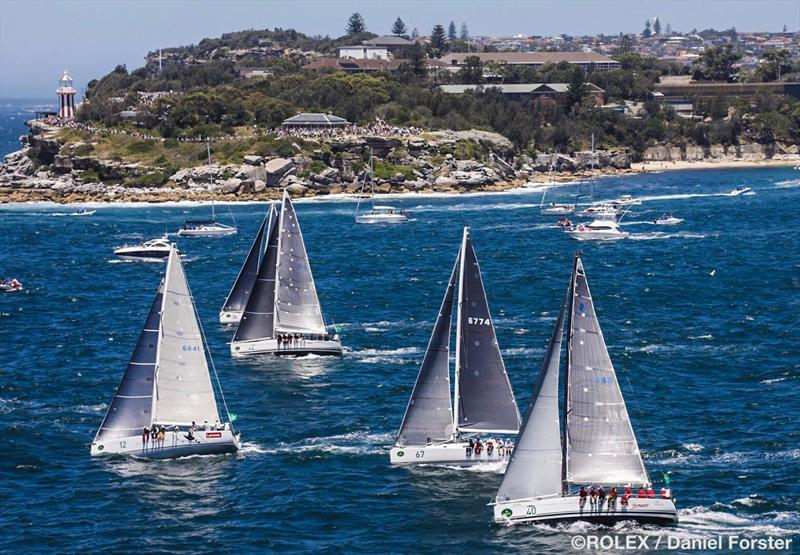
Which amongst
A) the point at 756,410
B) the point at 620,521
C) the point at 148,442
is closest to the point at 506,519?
the point at 620,521

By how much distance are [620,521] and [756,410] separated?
1859 centimetres

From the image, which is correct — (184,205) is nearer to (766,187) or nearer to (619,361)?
(766,187)

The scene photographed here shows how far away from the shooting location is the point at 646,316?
86.8 meters

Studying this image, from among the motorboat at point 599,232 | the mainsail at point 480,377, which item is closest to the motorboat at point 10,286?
the motorboat at point 599,232

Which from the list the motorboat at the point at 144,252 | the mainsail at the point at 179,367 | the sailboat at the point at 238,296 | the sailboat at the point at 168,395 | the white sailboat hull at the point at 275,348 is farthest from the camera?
the motorboat at the point at 144,252

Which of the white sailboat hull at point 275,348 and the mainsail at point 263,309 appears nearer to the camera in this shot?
the white sailboat hull at point 275,348

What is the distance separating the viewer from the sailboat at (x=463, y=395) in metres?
52.0

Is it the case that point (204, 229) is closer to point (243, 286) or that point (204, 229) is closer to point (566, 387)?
point (243, 286)

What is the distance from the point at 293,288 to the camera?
241 feet

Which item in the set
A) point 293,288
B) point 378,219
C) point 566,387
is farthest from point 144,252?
point 566,387

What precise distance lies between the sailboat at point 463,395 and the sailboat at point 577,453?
5.99 m

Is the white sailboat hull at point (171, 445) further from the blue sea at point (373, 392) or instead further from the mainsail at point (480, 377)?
the mainsail at point (480, 377)

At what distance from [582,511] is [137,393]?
2019 centimetres

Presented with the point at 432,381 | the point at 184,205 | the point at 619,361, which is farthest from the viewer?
the point at 184,205
